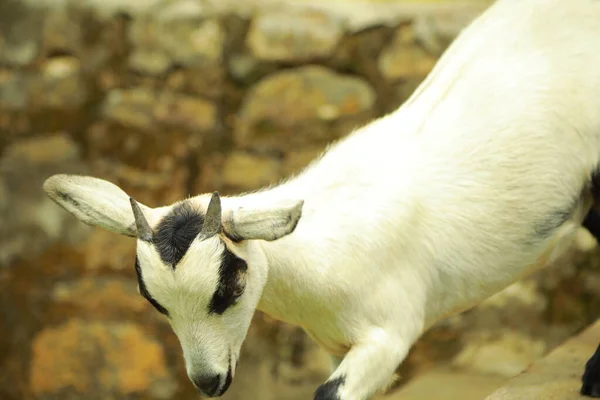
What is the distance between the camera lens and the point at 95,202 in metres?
1.46

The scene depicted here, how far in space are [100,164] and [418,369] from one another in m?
1.53

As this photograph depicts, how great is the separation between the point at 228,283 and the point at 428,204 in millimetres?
529

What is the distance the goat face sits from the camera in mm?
1333

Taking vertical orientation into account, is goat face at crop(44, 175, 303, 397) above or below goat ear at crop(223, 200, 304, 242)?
below

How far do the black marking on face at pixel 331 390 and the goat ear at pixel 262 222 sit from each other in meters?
0.35

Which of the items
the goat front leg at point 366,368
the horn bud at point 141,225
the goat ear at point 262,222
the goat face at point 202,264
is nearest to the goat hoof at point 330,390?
the goat front leg at point 366,368

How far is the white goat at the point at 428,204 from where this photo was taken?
1489 mm

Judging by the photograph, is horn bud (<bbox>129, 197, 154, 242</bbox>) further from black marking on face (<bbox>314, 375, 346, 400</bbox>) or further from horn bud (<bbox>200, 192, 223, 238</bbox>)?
black marking on face (<bbox>314, 375, 346, 400</bbox>)

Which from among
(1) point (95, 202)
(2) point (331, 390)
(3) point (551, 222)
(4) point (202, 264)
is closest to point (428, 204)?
(3) point (551, 222)

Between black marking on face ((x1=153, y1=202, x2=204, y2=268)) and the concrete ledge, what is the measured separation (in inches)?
34.6

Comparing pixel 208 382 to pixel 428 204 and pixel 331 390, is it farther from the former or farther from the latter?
pixel 428 204

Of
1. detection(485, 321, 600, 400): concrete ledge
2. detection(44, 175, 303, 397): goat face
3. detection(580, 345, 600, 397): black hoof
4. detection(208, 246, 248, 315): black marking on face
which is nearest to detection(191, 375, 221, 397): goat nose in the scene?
detection(44, 175, 303, 397): goat face

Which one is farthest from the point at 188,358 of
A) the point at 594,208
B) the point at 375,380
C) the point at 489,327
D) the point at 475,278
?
the point at 489,327

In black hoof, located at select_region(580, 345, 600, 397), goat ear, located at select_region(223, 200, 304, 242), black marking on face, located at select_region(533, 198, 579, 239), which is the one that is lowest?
black hoof, located at select_region(580, 345, 600, 397)
